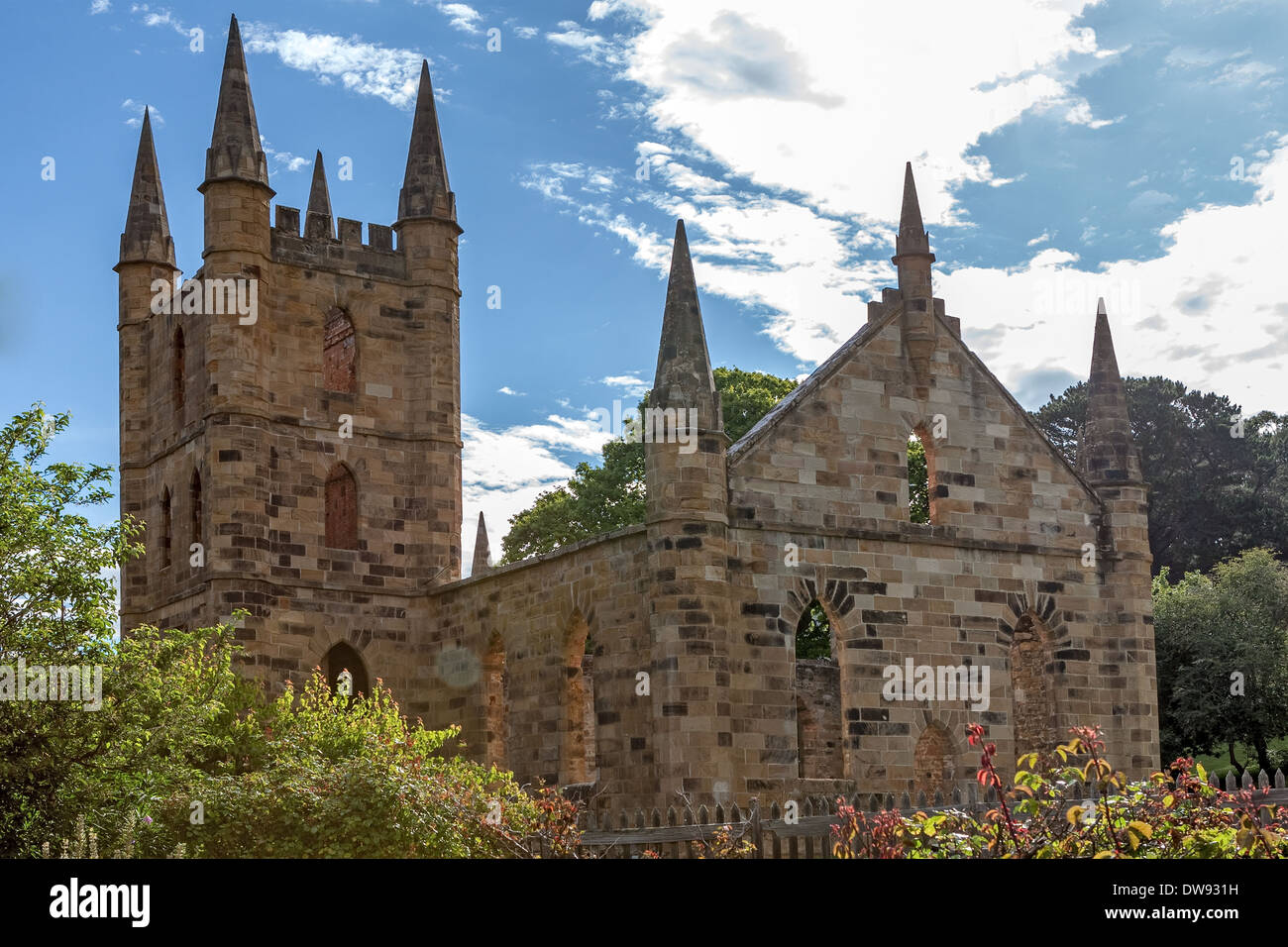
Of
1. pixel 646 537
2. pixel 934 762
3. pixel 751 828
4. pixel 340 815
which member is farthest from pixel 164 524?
pixel 751 828

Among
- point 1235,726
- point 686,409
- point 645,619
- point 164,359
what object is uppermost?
point 164,359

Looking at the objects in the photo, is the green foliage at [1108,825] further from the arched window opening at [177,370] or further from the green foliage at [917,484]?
the green foliage at [917,484]

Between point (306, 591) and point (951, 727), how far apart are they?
44.0 ft

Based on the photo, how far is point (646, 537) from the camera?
2469 cm

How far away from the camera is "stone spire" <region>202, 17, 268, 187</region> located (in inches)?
1282

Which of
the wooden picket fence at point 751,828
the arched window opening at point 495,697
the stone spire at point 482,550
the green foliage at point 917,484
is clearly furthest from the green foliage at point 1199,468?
the wooden picket fence at point 751,828

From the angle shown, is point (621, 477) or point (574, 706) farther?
point (621, 477)

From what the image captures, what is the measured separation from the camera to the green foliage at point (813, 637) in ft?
140

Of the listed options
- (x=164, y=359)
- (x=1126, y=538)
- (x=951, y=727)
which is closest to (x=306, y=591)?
(x=164, y=359)

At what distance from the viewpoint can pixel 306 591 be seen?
31953mm

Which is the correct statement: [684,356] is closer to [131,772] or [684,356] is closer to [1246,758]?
[131,772]

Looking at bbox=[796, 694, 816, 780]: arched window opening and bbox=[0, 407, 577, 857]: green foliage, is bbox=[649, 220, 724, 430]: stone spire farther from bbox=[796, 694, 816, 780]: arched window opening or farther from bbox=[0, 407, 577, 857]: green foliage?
bbox=[796, 694, 816, 780]: arched window opening

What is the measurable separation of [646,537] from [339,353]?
13.6 m
